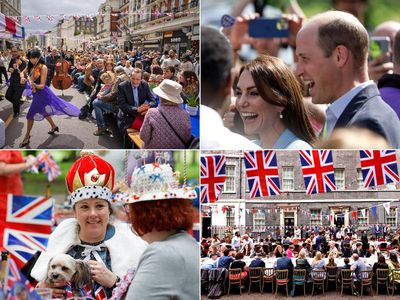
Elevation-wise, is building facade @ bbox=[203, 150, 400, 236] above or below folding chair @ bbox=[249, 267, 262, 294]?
above

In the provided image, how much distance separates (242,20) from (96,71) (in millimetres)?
1402

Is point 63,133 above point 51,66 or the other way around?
the other way around

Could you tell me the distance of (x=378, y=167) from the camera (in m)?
5.69

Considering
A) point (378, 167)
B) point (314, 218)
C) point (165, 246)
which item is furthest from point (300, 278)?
point (165, 246)

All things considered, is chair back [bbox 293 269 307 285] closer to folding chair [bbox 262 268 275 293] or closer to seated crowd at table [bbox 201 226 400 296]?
seated crowd at table [bbox 201 226 400 296]

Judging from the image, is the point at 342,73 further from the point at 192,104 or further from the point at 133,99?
the point at 133,99

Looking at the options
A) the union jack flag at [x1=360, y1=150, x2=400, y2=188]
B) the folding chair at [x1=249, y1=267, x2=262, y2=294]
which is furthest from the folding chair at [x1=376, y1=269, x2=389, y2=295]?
the folding chair at [x1=249, y1=267, x2=262, y2=294]

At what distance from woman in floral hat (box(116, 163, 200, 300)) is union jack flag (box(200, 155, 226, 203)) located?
7.35 feet

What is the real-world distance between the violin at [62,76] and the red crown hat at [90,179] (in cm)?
78

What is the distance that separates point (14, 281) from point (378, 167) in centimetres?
337

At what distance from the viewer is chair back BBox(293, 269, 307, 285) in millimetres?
5761

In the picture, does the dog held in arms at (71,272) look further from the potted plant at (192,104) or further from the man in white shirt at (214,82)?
the potted plant at (192,104)

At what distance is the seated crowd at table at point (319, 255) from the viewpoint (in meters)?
5.76

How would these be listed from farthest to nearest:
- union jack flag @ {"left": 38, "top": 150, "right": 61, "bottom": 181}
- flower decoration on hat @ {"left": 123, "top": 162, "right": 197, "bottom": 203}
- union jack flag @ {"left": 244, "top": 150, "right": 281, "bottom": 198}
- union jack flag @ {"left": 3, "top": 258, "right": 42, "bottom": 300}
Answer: union jack flag @ {"left": 244, "top": 150, "right": 281, "bottom": 198} < union jack flag @ {"left": 38, "top": 150, "right": 61, "bottom": 181} < union jack flag @ {"left": 3, "top": 258, "right": 42, "bottom": 300} < flower decoration on hat @ {"left": 123, "top": 162, "right": 197, "bottom": 203}
